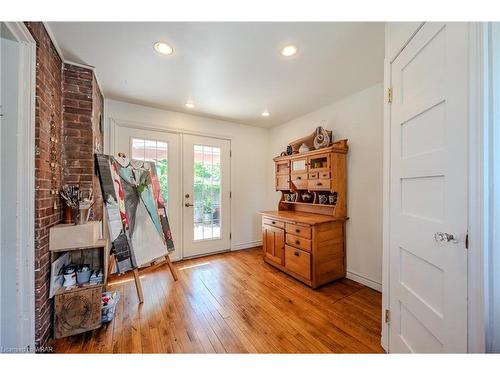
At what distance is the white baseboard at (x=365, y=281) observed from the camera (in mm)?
2315

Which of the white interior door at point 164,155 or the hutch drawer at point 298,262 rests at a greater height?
the white interior door at point 164,155

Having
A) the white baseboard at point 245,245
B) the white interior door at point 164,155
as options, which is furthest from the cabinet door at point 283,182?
the white interior door at point 164,155

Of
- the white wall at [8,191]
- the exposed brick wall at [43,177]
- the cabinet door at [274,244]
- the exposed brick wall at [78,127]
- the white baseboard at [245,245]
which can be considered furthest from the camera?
the white baseboard at [245,245]

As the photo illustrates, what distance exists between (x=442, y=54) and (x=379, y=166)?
1.55 m

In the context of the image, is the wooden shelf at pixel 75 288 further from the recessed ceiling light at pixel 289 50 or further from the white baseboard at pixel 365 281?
the white baseboard at pixel 365 281

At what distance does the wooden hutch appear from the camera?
2381 millimetres

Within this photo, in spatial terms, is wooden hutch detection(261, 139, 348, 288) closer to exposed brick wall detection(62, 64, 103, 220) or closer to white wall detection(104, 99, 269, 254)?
white wall detection(104, 99, 269, 254)

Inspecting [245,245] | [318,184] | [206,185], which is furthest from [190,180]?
[318,184]

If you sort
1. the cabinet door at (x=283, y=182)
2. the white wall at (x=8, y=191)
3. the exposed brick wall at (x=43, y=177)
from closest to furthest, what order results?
the white wall at (x=8, y=191) → the exposed brick wall at (x=43, y=177) → the cabinet door at (x=283, y=182)

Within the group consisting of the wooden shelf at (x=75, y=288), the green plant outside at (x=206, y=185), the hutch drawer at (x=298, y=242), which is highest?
the green plant outside at (x=206, y=185)

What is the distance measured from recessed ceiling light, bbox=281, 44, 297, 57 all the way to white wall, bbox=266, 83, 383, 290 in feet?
4.10

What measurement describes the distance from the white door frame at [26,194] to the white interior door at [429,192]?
2346 mm
